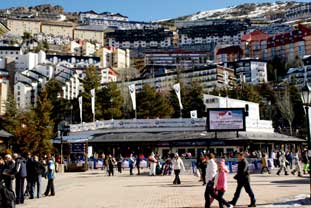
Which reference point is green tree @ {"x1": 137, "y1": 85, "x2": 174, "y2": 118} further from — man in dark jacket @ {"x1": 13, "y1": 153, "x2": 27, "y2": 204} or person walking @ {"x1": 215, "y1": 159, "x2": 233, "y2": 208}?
person walking @ {"x1": 215, "y1": 159, "x2": 233, "y2": 208}

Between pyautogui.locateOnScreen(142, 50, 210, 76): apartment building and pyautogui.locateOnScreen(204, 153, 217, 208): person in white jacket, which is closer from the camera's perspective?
pyautogui.locateOnScreen(204, 153, 217, 208): person in white jacket

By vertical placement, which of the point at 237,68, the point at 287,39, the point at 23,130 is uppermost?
the point at 287,39

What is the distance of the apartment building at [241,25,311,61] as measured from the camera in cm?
15538

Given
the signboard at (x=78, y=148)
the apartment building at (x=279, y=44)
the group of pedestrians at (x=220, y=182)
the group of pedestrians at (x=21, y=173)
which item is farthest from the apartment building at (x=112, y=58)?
the group of pedestrians at (x=220, y=182)

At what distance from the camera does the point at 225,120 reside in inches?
1597

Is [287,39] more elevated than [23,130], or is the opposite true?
[287,39]

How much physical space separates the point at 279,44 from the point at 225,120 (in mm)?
128438

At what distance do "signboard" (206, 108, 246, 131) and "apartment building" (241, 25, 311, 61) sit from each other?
121423 millimetres

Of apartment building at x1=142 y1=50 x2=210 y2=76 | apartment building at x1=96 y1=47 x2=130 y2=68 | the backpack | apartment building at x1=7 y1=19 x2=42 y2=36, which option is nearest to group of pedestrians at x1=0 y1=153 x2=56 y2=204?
the backpack

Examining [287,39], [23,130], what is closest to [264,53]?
[287,39]

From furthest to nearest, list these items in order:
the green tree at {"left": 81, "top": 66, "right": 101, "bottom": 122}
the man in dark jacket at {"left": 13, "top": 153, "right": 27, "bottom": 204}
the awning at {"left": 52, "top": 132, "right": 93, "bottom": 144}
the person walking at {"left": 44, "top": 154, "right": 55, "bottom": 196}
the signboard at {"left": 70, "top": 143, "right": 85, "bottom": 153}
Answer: the green tree at {"left": 81, "top": 66, "right": 101, "bottom": 122} < the awning at {"left": 52, "top": 132, "right": 93, "bottom": 144} < the signboard at {"left": 70, "top": 143, "right": 85, "bottom": 153} < the person walking at {"left": 44, "top": 154, "right": 55, "bottom": 196} < the man in dark jacket at {"left": 13, "top": 153, "right": 27, "bottom": 204}

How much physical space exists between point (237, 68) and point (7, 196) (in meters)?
145

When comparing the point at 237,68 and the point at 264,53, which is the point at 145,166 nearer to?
the point at 237,68

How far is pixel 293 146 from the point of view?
197 feet
